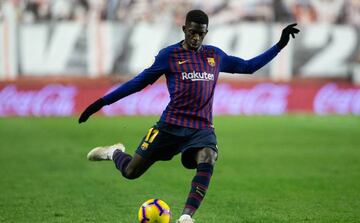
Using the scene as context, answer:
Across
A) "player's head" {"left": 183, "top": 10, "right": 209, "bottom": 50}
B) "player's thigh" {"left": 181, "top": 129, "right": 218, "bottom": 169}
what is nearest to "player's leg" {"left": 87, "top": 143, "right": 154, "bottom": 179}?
"player's thigh" {"left": 181, "top": 129, "right": 218, "bottom": 169}

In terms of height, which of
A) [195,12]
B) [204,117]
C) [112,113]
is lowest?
[112,113]

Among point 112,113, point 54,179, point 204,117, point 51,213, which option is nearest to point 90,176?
point 54,179

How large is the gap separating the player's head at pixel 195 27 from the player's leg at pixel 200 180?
1041 millimetres

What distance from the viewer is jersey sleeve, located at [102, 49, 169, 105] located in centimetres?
737

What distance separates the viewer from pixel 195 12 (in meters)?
7.18

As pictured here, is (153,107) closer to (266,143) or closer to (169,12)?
(169,12)

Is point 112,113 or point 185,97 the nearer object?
point 185,97

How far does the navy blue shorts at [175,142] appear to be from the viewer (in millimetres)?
7156

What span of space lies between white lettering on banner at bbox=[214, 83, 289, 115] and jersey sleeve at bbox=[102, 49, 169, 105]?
59.6ft

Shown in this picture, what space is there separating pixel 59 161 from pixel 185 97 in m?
6.54

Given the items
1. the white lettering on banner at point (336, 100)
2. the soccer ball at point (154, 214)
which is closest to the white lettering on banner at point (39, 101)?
the white lettering on banner at point (336, 100)

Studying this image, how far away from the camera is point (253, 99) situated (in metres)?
26.2

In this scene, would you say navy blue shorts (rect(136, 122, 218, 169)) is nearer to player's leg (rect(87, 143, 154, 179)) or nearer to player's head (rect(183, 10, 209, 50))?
player's leg (rect(87, 143, 154, 179))

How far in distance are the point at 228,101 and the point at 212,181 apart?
49.8 ft
